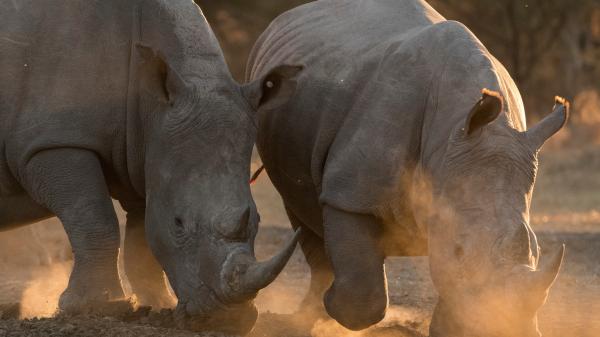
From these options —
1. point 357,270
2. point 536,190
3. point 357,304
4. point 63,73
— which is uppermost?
point 63,73

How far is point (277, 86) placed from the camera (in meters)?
7.45

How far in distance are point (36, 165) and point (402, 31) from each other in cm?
227

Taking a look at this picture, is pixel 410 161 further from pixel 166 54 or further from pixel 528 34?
pixel 528 34

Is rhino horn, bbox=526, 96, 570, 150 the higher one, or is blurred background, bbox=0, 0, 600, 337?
rhino horn, bbox=526, 96, 570, 150

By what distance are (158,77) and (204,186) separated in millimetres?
684

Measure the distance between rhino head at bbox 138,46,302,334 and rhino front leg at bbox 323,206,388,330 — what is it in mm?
680

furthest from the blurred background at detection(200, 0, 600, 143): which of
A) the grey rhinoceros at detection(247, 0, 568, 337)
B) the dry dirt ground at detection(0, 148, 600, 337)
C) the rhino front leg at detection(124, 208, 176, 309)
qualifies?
the rhino front leg at detection(124, 208, 176, 309)

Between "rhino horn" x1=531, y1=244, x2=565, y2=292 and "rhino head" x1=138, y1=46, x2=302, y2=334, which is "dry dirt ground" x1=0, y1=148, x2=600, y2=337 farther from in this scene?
"rhino horn" x1=531, y1=244, x2=565, y2=292

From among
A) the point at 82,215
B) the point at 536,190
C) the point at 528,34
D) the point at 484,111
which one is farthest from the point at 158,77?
the point at 528,34

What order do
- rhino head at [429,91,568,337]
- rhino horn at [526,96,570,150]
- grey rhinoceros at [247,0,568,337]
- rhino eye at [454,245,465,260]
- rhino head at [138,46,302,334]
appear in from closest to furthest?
1. rhino head at [429,91,568,337]
2. grey rhinoceros at [247,0,568,337]
3. rhino eye at [454,245,465,260]
4. rhino head at [138,46,302,334]
5. rhino horn at [526,96,570,150]

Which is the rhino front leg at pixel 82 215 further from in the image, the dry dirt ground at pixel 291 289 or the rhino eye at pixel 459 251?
the rhino eye at pixel 459 251

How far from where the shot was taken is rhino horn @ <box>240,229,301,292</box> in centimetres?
640

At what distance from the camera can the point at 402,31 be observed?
26.6 ft

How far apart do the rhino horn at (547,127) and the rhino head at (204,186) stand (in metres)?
1.35
